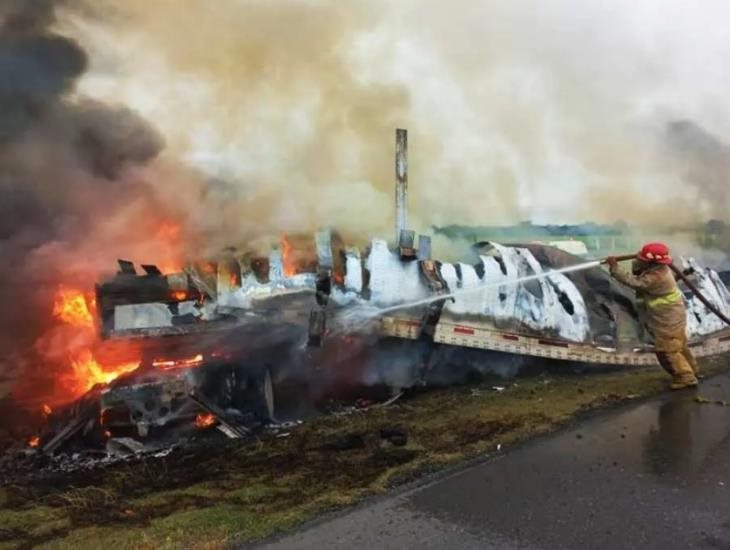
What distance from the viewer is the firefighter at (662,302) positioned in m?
6.01

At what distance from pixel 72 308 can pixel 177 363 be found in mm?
1401

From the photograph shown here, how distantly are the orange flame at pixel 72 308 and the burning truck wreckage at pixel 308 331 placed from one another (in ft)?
0.06

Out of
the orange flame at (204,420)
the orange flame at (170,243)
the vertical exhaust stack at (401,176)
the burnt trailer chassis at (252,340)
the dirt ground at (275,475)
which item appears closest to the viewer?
the dirt ground at (275,475)

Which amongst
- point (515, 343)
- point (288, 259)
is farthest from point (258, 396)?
point (515, 343)

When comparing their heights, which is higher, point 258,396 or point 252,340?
Result: point 252,340

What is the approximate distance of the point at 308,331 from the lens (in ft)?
20.5

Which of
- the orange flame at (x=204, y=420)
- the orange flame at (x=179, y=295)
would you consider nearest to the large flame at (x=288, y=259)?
the orange flame at (x=179, y=295)

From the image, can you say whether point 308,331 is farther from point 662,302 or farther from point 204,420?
point 662,302

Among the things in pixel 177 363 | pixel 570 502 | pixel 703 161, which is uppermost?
pixel 703 161

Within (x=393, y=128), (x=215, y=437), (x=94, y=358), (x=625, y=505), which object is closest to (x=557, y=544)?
(x=625, y=505)

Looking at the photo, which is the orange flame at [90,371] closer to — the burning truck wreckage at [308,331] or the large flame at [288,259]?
the burning truck wreckage at [308,331]

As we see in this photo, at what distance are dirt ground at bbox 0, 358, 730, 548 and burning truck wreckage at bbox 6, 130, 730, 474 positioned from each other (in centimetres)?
57

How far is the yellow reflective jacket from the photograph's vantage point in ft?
19.9

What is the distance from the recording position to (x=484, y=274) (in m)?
Answer: 6.86
